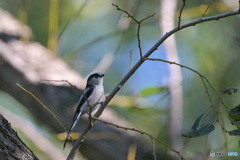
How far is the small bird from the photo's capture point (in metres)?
3.16

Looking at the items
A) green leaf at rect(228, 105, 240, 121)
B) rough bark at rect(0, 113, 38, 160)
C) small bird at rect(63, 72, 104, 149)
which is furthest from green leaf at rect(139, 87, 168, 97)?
rough bark at rect(0, 113, 38, 160)

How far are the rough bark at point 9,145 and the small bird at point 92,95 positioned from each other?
4.17 feet

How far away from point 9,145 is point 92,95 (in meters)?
1.80

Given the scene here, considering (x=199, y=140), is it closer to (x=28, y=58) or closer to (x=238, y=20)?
(x=238, y=20)

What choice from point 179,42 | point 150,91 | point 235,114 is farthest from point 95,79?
point 179,42

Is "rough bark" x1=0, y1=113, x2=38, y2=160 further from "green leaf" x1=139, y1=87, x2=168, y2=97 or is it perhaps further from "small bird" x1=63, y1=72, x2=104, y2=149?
"green leaf" x1=139, y1=87, x2=168, y2=97

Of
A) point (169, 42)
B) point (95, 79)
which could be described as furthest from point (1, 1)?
point (169, 42)

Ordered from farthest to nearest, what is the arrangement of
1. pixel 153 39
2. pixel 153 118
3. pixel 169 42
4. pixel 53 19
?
1. pixel 153 39
2. pixel 153 118
3. pixel 169 42
4. pixel 53 19

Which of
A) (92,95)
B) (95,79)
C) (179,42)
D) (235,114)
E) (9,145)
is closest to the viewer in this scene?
(9,145)

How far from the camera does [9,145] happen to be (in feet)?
5.39

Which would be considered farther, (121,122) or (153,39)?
(153,39)

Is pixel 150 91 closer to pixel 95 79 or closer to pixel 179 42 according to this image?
pixel 95 79

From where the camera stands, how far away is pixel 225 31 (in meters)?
7.46

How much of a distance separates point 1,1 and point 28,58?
3.71m
